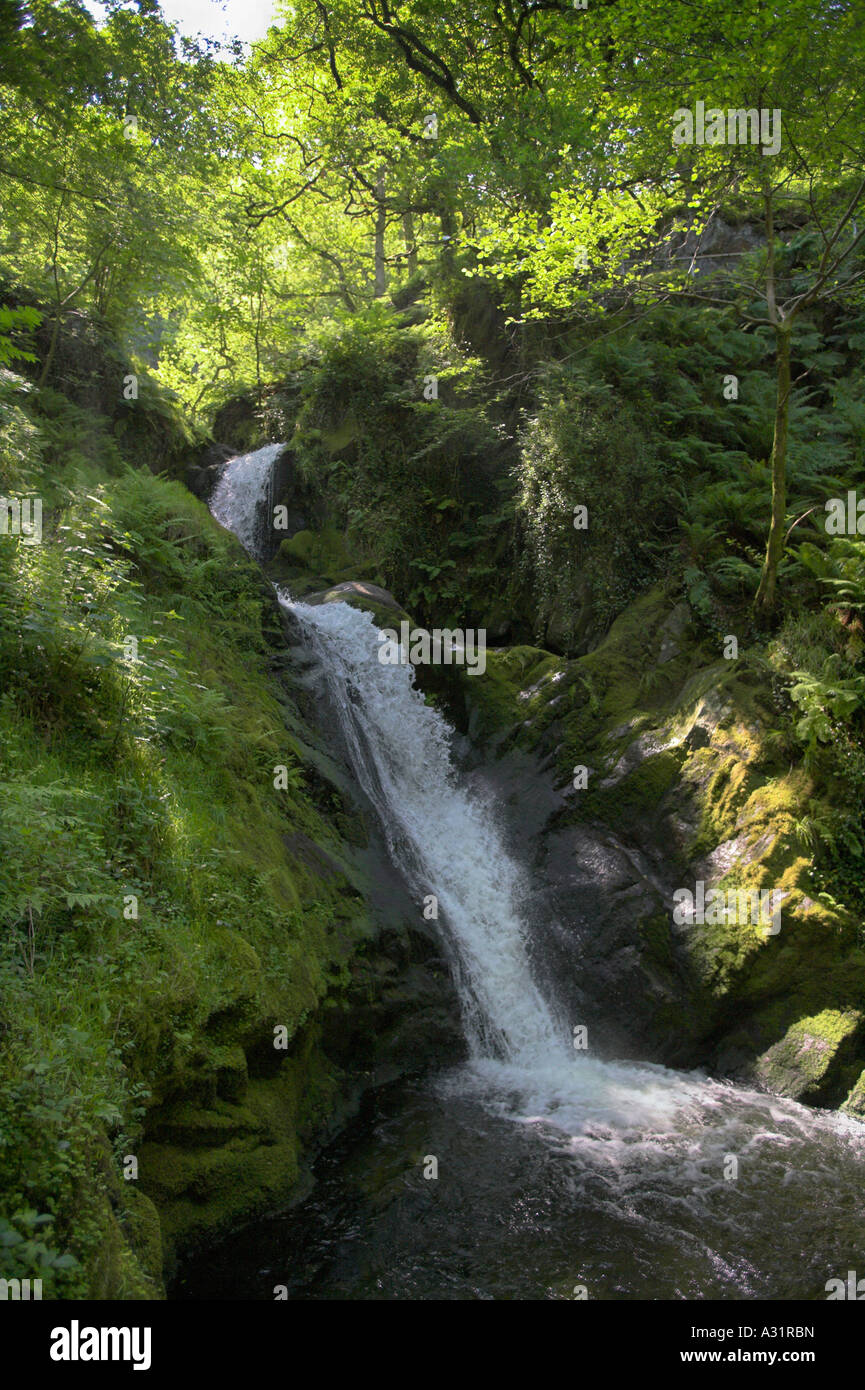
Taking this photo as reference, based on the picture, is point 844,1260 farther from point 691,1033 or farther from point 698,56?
point 698,56

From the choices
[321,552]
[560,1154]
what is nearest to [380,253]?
[321,552]

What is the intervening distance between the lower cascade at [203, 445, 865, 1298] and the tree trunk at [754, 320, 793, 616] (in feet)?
15.4

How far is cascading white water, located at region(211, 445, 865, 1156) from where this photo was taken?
6672 millimetres

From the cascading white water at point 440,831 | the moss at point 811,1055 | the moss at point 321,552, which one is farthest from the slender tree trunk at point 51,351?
the moss at point 811,1055

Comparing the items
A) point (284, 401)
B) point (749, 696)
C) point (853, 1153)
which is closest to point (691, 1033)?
point (853, 1153)

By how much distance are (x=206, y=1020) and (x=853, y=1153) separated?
18.2 feet

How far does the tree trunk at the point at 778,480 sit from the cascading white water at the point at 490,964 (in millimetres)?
4691

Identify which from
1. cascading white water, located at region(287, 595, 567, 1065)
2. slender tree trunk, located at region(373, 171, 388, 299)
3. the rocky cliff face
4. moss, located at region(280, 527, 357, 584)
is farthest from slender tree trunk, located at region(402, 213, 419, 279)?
the rocky cliff face

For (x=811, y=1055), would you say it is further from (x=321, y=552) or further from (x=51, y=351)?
(x=51, y=351)

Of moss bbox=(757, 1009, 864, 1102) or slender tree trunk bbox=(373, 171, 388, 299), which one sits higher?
slender tree trunk bbox=(373, 171, 388, 299)

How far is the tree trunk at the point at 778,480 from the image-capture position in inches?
346

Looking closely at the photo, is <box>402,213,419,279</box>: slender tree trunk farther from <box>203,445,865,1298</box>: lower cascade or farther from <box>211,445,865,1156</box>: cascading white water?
<box>203,445,865,1298</box>: lower cascade

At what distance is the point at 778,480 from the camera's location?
917 centimetres

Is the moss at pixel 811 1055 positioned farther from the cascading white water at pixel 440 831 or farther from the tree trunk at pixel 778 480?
the tree trunk at pixel 778 480
